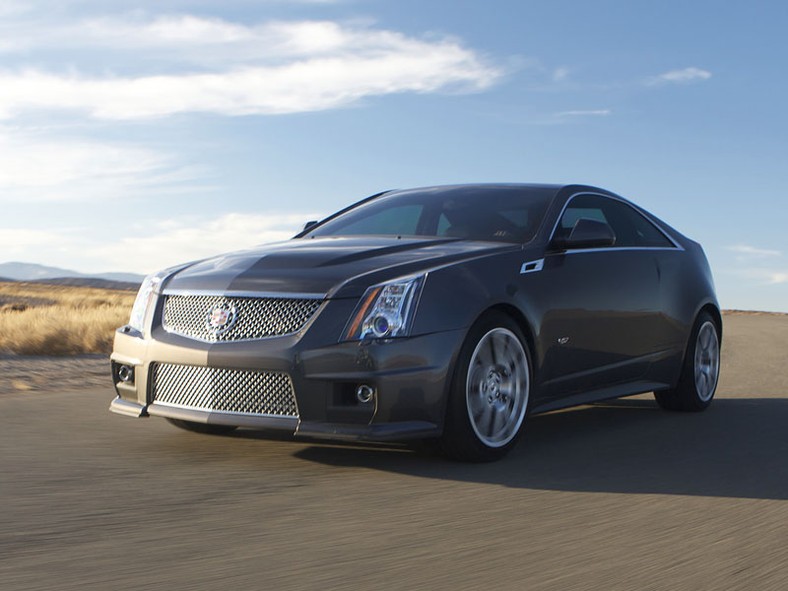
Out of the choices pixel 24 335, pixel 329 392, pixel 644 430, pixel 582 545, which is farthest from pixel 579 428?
pixel 24 335

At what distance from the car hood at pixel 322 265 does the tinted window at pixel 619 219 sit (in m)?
1.02

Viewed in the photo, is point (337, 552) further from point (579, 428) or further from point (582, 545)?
point (579, 428)

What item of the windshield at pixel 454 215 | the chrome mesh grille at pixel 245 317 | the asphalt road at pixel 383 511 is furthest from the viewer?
the windshield at pixel 454 215

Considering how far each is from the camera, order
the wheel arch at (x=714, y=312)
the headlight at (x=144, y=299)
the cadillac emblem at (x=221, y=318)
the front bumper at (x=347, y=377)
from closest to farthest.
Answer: the front bumper at (x=347, y=377) < the cadillac emblem at (x=221, y=318) < the headlight at (x=144, y=299) < the wheel arch at (x=714, y=312)

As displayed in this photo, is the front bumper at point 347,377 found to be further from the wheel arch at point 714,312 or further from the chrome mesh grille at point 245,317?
the wheel arch at point 714,312

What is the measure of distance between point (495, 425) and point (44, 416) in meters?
3.22

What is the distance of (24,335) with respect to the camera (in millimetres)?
Result: 13672

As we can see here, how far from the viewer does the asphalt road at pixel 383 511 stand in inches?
148

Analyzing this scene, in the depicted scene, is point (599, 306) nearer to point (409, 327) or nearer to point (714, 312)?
point (409, 327)

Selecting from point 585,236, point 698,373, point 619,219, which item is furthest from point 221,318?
point 698,373

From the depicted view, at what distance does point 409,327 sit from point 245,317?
0.83 meters

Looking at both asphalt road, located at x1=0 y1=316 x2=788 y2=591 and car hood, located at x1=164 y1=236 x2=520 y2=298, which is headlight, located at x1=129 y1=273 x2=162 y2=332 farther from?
asphalt road, located at x1=0 y1=316 x2=788 y2=591

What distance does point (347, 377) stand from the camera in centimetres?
540

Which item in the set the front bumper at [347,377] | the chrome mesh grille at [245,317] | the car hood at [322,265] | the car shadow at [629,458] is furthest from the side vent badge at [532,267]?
the chrome mesh grille at [245,317]
